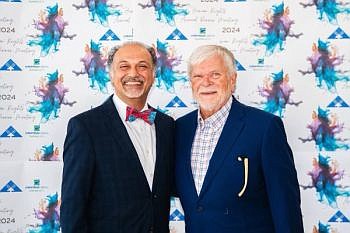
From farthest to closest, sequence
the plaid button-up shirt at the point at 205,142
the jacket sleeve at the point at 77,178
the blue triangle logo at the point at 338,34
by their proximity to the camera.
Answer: the blue triangle logo at the point at 338,34, the plaid button-up shirt at the point at 205,142, the jacket sleeve at the point at 77,178

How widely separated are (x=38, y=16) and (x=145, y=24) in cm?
65

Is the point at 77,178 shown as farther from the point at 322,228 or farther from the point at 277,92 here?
the point at 322,228

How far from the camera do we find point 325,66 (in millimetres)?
2299

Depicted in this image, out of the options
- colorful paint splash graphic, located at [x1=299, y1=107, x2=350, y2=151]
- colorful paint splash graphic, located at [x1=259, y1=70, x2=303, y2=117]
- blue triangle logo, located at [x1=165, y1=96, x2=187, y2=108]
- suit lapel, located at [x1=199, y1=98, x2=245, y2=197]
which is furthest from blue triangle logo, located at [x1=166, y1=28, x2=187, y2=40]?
colorful paint splash graphic, located at [x1=299, y1=107, x2=350, y2=151]

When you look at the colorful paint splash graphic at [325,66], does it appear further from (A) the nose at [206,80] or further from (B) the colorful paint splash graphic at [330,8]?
(A) the nose at [206,80]

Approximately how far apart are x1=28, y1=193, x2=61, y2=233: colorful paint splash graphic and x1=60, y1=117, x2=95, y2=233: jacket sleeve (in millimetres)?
813

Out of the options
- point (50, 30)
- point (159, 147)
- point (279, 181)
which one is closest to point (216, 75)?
point (159, 147)

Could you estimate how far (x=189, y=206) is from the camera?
1.69 m

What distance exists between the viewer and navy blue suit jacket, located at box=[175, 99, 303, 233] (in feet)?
5.18

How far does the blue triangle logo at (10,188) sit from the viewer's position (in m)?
2.32

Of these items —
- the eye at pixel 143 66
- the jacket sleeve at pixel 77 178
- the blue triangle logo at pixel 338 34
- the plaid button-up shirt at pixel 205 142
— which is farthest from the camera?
the blue triangle logo at pixel 338 34

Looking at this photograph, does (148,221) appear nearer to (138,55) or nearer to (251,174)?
(251,174)

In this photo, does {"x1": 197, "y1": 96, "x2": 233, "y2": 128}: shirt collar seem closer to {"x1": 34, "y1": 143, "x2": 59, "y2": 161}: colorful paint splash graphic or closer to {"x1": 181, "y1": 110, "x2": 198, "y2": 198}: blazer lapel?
{"x1": 181, "y1": 110, "x2": 198, "y2": 198}: blazer lapel

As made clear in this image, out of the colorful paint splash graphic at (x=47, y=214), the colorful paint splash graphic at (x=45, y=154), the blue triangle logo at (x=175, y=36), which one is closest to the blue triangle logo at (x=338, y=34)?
the blue triangle logo at (x=175, y=36)
